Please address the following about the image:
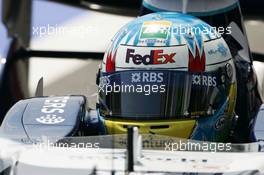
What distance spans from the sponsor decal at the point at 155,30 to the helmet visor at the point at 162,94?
0.09 m

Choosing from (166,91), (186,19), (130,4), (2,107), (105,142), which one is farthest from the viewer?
(130,4)

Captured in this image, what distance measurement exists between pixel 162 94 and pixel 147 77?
0.05m

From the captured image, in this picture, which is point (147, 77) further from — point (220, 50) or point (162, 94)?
point (220, 50)

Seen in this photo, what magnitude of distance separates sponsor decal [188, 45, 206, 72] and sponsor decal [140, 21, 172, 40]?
0.26ft

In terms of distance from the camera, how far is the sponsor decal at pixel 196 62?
1985 millimetres

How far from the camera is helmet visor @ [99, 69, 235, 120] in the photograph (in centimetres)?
195

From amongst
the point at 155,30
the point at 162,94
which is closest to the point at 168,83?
the point at 162,94

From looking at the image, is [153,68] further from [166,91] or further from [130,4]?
[130,4]

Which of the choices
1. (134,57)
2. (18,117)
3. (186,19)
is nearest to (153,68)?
(134,57)

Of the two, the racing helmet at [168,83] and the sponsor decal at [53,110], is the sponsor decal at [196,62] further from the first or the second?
the sponsor decal at [53,110]

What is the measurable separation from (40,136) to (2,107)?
1.38 metres

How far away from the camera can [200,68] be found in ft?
6.54
